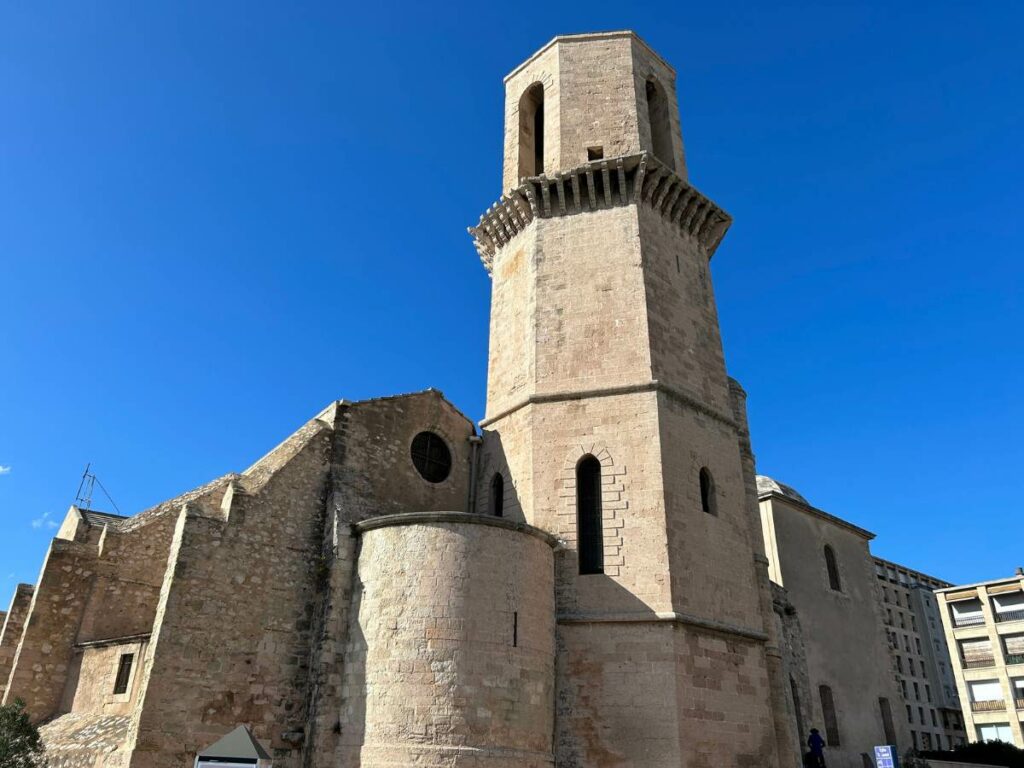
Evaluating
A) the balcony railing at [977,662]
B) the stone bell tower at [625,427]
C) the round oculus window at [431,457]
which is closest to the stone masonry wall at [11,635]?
the round oculus window at [431,457]

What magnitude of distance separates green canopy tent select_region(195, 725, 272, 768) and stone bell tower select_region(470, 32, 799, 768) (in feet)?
22.1

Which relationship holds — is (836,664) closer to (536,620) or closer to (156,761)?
(536,620)

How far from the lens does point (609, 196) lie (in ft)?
55.6

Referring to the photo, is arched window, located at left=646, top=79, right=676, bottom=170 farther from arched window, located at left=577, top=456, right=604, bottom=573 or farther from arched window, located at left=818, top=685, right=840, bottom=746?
arched window, located at left=818, top=685, right=840, bottom=746

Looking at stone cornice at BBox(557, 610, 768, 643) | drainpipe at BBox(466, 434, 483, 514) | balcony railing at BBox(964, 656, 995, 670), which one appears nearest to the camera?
stone cornice at BBox(557, 610, 768, 643)

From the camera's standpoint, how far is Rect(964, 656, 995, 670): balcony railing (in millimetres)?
46062

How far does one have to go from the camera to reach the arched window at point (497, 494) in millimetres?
15558

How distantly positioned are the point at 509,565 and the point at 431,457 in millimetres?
4035

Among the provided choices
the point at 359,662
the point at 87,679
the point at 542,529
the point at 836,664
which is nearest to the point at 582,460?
the point at 542,529

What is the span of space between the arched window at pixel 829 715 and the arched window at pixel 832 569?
3677mm

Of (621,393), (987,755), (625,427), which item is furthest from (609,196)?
(987,755)

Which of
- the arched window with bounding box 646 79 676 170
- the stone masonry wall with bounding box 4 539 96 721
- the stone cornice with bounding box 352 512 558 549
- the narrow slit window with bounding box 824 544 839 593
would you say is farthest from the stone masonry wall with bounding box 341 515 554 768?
the narrow slit window with bounding box 824 544 839 593

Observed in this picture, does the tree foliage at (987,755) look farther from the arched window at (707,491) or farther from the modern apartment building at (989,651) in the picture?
the modern apartment building at (989,651)

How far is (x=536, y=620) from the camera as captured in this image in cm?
1266
